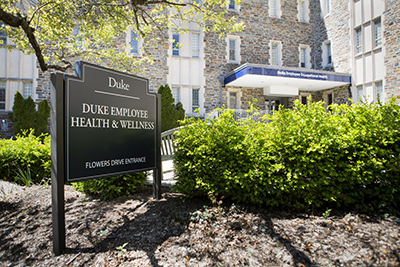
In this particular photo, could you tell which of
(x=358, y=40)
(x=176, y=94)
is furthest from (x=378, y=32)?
(x=176, y=94)

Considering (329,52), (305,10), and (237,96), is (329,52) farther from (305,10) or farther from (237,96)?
(237,96)

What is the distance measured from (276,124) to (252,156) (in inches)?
24.7

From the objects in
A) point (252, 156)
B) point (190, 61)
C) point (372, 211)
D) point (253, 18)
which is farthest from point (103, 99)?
point (253, 18)

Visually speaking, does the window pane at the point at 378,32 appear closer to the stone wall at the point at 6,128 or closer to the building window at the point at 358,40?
the building window at the point at 358,40

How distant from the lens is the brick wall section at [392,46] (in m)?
12.2

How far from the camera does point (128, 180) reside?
13.2 feet

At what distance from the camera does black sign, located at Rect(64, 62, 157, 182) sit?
9.07ft

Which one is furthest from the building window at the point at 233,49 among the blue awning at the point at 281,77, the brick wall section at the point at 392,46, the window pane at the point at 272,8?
the brick wall section at the point at 392,46

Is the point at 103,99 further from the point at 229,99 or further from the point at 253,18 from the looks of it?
the point at 253,18

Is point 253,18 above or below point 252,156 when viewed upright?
above

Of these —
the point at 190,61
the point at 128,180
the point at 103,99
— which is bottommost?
the point at 128,180

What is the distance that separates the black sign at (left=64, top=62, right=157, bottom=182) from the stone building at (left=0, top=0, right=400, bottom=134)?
407 inches

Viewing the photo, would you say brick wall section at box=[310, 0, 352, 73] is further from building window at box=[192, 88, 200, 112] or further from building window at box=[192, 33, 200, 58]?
building window at box=[192, 88, 200, 112]

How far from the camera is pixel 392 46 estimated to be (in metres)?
12.4
